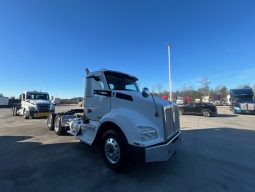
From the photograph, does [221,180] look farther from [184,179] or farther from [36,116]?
[36,116]

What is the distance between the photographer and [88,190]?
3.54 meters

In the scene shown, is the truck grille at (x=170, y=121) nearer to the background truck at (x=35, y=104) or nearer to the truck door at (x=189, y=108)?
the background truck at (x=35, y=104)

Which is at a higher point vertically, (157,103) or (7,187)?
(157,103)

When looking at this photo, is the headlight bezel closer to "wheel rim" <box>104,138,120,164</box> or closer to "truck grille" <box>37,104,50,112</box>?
"wheel rim" <box>104,138,120,164</box>

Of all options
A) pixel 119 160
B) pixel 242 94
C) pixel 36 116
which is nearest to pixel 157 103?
pixel 119 160

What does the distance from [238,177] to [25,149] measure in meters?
6.27

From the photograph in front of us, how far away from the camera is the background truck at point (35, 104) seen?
15680mm

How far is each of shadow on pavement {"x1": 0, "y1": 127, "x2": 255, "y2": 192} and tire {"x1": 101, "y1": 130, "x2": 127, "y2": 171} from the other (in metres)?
0.22

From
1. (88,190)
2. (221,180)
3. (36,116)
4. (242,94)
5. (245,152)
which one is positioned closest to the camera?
(88,190)

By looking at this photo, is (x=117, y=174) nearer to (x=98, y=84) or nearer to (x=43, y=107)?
(x=98, y=84)

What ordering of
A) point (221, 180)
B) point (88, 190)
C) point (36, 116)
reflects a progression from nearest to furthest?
point (88, 190) < point (221, 180) < point (36, 116)

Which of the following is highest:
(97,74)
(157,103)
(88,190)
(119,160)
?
(97,74)

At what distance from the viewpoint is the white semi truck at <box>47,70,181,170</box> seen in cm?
390

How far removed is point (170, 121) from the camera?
14.7ft
